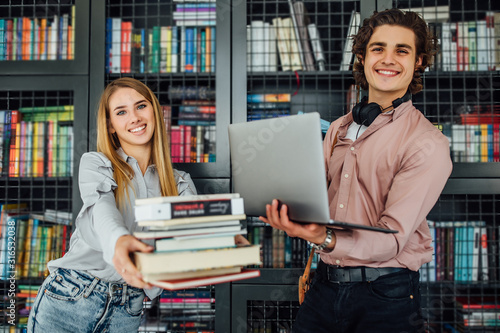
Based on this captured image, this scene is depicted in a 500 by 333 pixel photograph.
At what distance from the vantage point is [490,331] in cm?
205

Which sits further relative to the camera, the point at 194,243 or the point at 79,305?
the point at 79,305

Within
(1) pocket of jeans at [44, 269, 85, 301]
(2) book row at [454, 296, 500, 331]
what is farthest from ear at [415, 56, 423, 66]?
(1) pocket of jeans at [44, 269, 85, 301]

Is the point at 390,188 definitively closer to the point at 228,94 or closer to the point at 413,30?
the point at 413,30

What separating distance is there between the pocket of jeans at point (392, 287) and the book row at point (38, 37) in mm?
1845

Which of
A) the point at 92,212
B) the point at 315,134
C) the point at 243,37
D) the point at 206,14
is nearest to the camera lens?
the point at 315,134

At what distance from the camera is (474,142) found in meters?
2.06

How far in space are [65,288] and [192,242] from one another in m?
0.63

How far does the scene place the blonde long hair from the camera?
1.39 m

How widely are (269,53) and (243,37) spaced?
6.2 inches

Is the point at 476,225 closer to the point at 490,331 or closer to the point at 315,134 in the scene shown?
the point at 490,331

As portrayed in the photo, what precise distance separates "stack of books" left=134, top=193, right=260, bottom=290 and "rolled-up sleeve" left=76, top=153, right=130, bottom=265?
0.40 ft

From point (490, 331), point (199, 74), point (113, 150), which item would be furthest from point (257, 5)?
point (490, 331)

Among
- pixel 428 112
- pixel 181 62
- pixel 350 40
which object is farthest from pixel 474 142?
pixel 181 62

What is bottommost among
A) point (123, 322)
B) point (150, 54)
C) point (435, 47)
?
point (123, 322)
